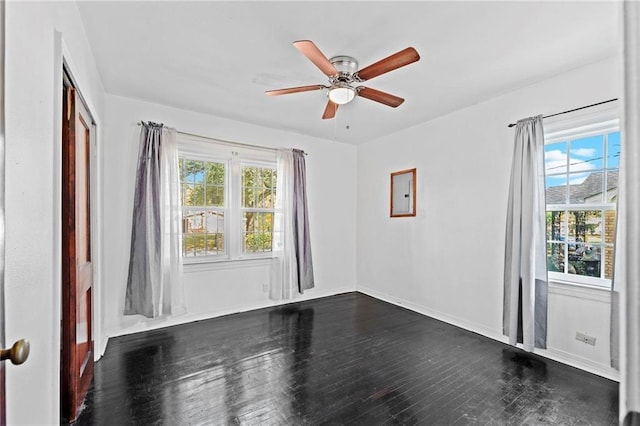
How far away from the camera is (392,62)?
2.03m

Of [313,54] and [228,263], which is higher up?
[313,54]

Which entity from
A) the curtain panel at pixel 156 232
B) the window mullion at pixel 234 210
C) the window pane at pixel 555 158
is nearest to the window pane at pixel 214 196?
the window mullion at pixel 234 210

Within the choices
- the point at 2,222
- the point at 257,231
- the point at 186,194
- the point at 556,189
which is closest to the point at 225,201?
the point at 186,194

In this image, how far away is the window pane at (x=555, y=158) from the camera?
9.47ft

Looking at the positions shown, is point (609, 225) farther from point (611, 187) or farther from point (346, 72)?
point (346, 72)

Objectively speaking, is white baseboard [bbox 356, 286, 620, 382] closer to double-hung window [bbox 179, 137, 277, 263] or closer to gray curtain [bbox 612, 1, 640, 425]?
double-hung window [bbox 179, 137, 277, 263]

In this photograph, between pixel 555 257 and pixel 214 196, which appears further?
pixel 214 196

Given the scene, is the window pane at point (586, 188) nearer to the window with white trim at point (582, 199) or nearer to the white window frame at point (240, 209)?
the window with white trim at point (582, 199)

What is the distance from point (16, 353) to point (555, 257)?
3.76 m

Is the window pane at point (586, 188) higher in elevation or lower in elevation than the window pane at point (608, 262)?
higher

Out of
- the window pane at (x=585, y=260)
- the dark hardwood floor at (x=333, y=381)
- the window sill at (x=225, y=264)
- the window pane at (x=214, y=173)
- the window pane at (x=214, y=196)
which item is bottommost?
the dark hardwood floor at (x=333, y=381)

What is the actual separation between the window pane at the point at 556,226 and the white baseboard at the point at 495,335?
104 cm

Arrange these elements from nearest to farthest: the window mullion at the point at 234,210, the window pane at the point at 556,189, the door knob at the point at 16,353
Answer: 1. the door knob at the point at 16,353
2. the window pane at the point at 556,189
3. the window mullion at the point at 234,210

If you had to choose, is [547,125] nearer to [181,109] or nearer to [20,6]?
[20,6]
